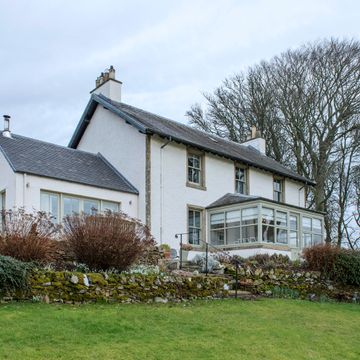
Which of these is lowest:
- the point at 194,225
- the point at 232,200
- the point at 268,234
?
the point at 268,234

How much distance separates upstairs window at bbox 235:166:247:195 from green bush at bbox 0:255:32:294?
1608 cm

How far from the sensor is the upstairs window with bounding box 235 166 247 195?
25.6 metres

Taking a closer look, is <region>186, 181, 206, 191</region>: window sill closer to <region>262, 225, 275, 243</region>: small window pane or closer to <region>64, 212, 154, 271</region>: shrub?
<region>262, 225, 275, 243</region>: small window pane

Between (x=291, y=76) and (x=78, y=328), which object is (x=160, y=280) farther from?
(x=291, y=76)

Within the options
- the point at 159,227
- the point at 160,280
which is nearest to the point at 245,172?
the point at 159,227

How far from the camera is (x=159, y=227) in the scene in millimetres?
21375

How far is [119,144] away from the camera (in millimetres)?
22875

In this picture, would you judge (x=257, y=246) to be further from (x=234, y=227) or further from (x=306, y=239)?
(x=306, y=239)

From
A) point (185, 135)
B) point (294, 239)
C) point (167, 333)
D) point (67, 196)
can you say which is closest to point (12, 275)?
point (167, 333)

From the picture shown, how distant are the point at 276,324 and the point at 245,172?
52.9 feet

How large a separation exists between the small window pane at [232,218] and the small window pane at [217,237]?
592 mm

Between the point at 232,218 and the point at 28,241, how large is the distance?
12.6m

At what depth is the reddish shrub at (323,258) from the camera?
17.9 m

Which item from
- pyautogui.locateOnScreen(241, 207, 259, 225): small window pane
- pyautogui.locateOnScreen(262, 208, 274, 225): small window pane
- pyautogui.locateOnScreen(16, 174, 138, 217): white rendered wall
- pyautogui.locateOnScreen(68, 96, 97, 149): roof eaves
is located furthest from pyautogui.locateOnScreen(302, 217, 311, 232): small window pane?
pyautogui.locateOnScreen(68, 96, 97, 149): roof eaves
